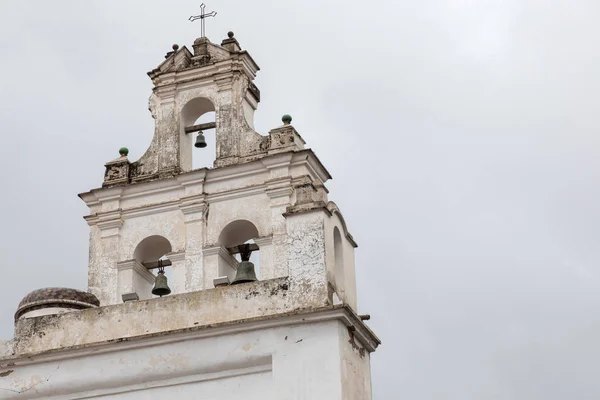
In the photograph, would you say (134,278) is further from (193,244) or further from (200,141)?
(200,141)

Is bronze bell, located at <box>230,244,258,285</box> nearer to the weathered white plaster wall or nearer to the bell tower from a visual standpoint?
the bell tower

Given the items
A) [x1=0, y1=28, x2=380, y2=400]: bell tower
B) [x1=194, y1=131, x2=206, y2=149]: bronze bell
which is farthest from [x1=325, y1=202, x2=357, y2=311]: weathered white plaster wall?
[x1=194, y1=131, x2=206, y2=149]: bronze bell

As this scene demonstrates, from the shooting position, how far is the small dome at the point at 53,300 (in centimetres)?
1254

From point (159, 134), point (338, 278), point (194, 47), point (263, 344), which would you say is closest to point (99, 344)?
point (263, 344)

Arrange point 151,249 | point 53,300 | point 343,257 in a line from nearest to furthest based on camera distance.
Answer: point 343,257, point 53,300, point 151,249

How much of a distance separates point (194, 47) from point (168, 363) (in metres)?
7.81

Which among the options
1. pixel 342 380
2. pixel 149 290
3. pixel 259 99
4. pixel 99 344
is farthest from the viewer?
pixel 259 99

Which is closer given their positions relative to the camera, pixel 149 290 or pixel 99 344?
pixel 99 344

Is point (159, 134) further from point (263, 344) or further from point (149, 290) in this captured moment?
point (263, 344)

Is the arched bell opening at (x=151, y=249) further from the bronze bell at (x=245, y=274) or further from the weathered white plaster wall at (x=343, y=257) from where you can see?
the weathered white plaster wall at (x=343, y=257)

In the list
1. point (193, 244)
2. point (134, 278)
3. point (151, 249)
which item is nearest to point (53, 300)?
point (134, 278)

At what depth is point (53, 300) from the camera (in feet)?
41.1

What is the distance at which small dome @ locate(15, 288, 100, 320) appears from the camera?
12539 millimetres

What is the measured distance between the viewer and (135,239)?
17312 mm
